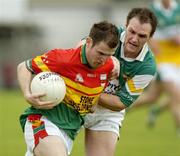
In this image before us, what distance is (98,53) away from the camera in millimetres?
6668

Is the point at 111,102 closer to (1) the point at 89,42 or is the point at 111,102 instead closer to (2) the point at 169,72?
(1) the point at 89,42

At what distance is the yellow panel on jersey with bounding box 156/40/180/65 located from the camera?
1243 cm

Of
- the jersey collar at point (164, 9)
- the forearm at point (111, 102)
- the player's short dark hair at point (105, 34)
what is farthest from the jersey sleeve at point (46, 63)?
the jersey collar at point (164, 9)

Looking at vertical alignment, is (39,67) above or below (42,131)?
above

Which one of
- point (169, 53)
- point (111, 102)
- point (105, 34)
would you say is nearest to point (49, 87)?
point (105, 34)

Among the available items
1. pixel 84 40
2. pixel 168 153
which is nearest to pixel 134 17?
pixel 84 40

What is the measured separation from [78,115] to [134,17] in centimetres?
107

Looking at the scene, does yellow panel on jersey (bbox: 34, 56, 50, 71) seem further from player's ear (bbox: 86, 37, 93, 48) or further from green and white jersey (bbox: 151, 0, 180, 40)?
green and white jersey (bbox: 151, 0, 180, 40)

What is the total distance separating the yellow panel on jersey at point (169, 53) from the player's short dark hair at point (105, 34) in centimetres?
572

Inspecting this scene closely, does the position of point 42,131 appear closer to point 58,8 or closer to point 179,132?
point 179,132

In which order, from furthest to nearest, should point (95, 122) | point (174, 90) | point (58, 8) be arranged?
point (58, 8)
point (174, 90)
point (95, 122)

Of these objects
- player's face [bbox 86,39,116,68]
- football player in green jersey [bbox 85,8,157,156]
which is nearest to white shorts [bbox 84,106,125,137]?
football player in green jersey [bbox 85,8,157,156]

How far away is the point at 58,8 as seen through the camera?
1692 inches

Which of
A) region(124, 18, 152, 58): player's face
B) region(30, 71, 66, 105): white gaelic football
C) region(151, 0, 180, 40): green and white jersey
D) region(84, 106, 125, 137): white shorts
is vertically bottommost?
region(151, 0, 180, 40): green and white jersey
